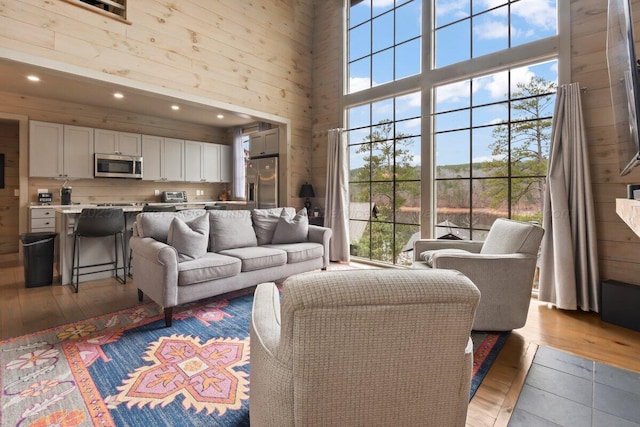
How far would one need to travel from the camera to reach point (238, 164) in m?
7.35

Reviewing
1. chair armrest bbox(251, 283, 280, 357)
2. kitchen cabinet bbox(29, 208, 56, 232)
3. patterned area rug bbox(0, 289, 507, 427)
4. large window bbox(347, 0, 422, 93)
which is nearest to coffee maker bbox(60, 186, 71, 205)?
kitchen cabinet bbox(29, 208, 56, 232)

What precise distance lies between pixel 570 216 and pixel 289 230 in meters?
2.85

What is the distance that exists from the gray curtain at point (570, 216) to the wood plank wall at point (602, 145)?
0.43ft

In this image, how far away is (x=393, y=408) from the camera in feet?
2.99

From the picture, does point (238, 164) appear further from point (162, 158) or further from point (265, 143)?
point (265, 143)

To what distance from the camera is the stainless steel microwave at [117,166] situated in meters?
5.61

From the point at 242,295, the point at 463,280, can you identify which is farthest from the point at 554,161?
the point at 242,295

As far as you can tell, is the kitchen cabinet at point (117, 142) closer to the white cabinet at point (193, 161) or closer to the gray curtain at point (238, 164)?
the white cabinet at point (193, 161)

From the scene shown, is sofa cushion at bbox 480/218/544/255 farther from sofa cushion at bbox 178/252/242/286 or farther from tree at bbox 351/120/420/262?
sofa cushion at bbox 178/252/242/286

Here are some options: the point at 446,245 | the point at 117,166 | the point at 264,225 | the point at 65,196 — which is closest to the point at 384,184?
the point at 446,245

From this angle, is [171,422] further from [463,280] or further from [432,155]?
[432,155]

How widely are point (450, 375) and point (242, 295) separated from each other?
2.71 meters

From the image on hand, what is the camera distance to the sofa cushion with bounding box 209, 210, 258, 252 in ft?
11.0

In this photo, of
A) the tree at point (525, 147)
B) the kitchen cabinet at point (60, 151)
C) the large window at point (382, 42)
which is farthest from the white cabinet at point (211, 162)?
the tree at point (525, 147)
